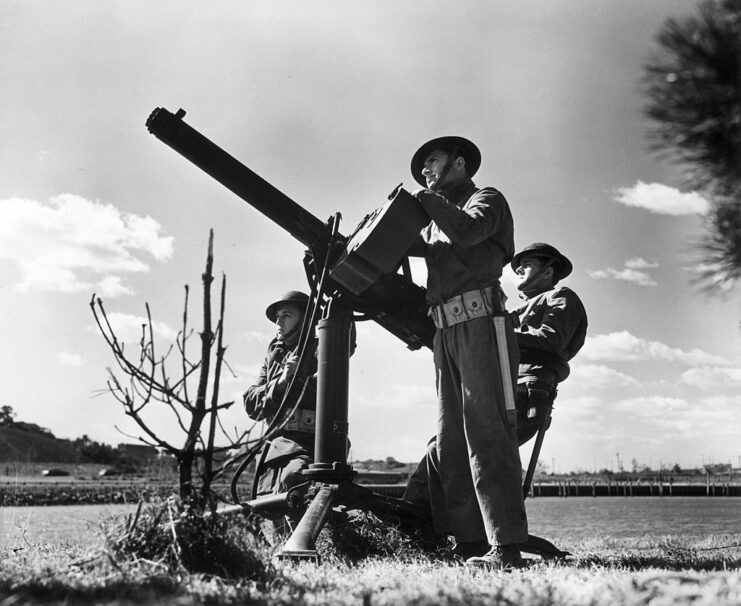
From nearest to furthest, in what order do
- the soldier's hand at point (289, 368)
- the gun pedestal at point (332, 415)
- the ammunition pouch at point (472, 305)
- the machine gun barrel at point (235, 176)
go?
the ammunition pouch at point (472, 305) < the gun pedestal at point (332, 415) < the machine gun barrel at point (235, 176) < the soldier's hand at point (289, 368)

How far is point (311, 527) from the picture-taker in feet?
14.0

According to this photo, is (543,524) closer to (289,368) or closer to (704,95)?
(289,368)

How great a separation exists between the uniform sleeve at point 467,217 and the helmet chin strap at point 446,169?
55 cm

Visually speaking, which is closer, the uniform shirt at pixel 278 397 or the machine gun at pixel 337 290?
the machine gun at pixel 337 290

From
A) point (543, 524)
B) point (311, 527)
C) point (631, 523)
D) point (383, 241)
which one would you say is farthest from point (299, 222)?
point (631, 523)

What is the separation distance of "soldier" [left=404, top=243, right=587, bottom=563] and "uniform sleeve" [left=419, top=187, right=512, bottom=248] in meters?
1.11

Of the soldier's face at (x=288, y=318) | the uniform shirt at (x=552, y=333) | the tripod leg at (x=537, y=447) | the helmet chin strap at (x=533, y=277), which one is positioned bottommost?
the tripod leg at (x=537, y=447)

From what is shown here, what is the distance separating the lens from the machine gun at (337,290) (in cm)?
477

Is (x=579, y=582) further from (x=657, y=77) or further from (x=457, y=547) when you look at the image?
(x=657, y=77)

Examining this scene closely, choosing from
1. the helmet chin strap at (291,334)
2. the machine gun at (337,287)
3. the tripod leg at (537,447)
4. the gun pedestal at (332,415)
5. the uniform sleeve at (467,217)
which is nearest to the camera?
the uniform sleeve at (467,217)

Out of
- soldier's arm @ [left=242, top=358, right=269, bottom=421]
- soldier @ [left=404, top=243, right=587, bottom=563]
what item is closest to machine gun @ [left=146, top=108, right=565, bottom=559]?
soldier @ [left=404, top=243, right=587, bottom=563]

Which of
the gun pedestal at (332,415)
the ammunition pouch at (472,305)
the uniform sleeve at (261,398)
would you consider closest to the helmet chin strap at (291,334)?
the uniform sleeve at (261,398)

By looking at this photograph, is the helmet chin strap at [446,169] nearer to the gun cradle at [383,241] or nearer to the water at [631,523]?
the gun cradle at [383,241]

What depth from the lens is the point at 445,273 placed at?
189 inches
